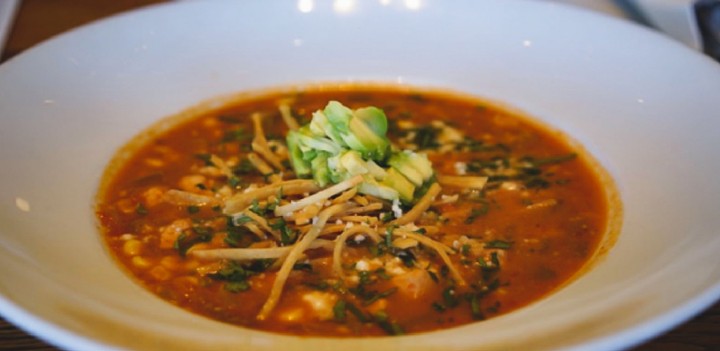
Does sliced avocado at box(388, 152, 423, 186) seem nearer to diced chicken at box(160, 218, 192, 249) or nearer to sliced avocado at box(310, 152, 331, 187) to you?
sliced avocado at box(310, 152, 331, 187)

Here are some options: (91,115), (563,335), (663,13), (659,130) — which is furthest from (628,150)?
(91,115)

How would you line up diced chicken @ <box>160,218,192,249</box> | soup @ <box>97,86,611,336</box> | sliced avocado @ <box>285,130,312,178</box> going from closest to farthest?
soup @ <box>97,86,611,336</box>
diced chicken @ <box>160,218,192,249</box>
sliced avocado @ <box>285,130,312,178</box>

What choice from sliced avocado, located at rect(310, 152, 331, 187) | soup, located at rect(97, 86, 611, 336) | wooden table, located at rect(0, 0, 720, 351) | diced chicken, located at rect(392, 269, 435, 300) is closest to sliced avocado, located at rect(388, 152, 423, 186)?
soup, located at rect(97, 86, 611, 336)

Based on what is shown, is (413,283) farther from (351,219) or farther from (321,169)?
(321,169)

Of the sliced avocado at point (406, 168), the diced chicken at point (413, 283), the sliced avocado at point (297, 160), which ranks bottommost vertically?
the sliced avocado at point (297, 160)

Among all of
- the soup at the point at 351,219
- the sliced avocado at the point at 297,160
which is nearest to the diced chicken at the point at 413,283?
the soup at the point at 351,219

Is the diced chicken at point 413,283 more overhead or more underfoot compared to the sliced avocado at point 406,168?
more underfoot

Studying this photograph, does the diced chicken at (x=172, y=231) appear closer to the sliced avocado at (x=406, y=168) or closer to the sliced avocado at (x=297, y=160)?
the sliced avocado at (x=297, y=160)

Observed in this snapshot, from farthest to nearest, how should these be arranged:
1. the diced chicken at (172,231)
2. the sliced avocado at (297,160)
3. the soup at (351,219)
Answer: the sliced avocado at (297,160) < the diced chicken at (172,231) < the soup at (351,219)

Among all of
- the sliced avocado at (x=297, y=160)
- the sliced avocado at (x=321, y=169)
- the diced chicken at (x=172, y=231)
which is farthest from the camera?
the sliced avocado at (x=297, y=160)
